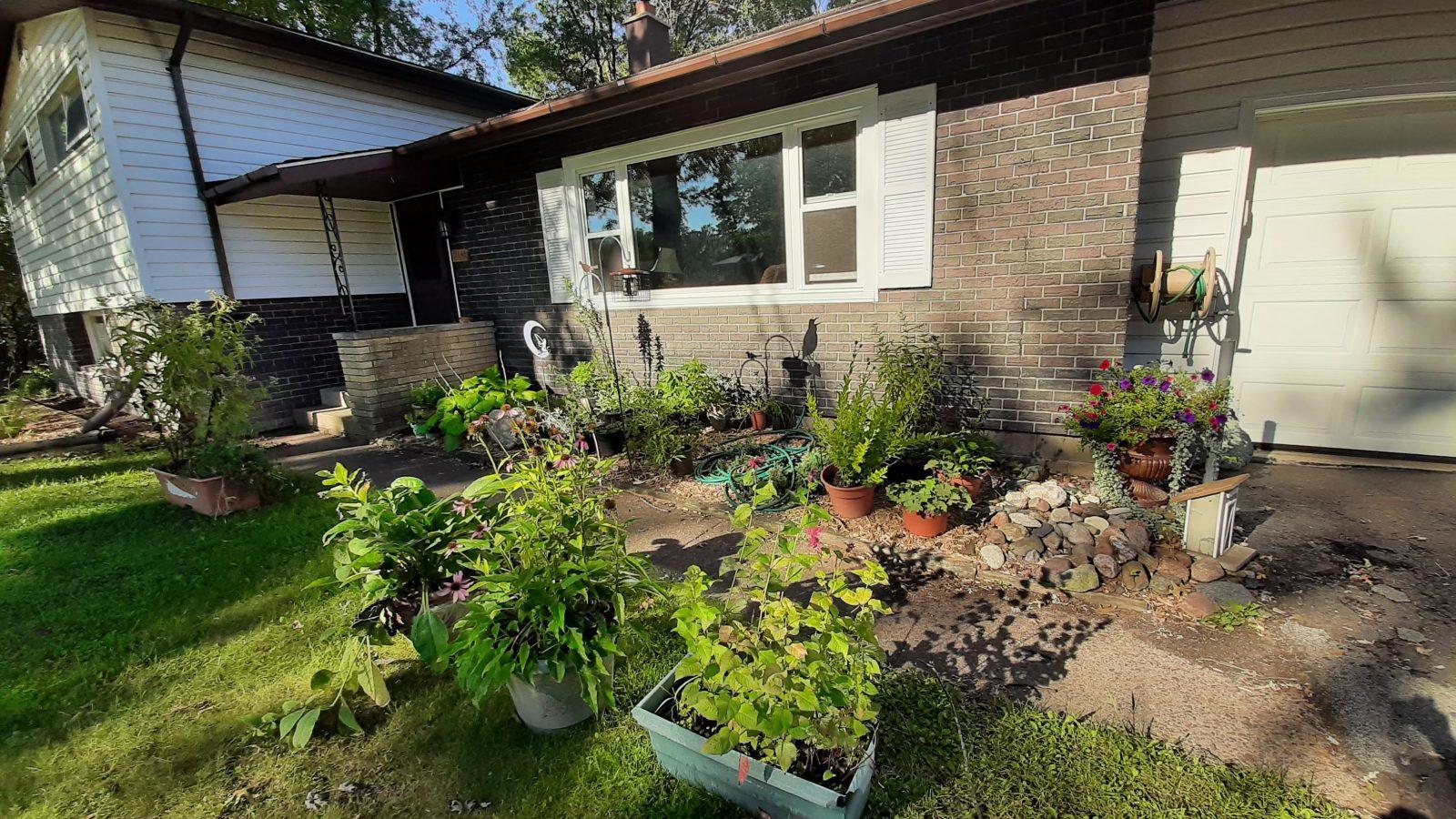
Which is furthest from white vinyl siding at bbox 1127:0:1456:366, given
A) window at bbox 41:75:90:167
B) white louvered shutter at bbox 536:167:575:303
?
window at bbox 41:75:90:167

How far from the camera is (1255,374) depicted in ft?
13.5

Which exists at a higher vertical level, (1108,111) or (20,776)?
(1108,111)

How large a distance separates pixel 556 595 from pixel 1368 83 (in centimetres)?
545

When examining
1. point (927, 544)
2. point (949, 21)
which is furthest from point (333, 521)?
point (949, 21)

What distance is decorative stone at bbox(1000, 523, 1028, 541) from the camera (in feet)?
9.93

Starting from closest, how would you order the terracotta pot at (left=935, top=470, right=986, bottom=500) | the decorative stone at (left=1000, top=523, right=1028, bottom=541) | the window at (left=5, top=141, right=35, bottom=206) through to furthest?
the decorative stone at (left=1000, top=523, right=1028, bottom=541) < the terracotta pot at (left=935, top=470, right=986, bottom=500) < the window at (left=5, top=141, right=35, bottom=206)

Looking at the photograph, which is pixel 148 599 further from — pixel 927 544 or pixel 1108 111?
pixel 1108 111

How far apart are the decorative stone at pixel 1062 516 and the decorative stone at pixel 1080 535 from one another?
11cm

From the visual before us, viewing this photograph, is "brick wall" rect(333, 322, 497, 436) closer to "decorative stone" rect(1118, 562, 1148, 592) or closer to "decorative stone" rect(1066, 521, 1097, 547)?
"decorative stone" rect(1066, 521, 1097, 547)

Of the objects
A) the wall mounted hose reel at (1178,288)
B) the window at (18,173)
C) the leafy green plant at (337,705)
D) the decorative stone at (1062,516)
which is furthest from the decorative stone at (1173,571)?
the window at (18,173)

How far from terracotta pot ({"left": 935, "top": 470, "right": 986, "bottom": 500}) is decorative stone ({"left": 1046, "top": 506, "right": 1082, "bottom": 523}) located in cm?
41

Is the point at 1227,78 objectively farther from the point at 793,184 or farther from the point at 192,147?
the point at 192,147

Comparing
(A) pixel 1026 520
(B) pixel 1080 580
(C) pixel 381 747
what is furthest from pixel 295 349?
(B) pixel 1080 580

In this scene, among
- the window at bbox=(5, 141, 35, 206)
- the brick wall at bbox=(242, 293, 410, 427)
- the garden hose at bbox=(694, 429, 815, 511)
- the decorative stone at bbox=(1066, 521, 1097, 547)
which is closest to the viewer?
the decorative stone at bbox=(1066, 521, 1097, 547)
